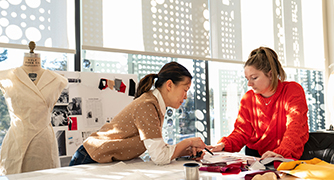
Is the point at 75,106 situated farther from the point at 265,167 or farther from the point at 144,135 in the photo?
the point at 265,167

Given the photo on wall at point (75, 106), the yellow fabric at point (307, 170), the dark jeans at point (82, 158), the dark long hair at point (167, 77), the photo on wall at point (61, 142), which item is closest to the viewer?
the yellow fabric at point (307, 170)

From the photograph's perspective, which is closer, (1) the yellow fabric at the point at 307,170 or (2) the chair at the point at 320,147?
(1) the yellow fabric at the point at 307,170

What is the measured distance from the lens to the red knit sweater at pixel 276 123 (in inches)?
62.6

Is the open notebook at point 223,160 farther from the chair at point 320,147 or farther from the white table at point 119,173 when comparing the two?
the chair at point 320,147

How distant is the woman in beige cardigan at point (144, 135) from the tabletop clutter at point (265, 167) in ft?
0.68

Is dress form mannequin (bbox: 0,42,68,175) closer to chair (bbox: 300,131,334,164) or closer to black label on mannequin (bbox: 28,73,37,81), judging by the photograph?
black label on mannequin (bbox: 28,73,37,81)

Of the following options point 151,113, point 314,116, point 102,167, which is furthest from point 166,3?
point 314,116

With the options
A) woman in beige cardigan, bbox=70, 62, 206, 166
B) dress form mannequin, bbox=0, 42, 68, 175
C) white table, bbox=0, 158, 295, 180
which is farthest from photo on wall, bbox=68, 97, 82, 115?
white table, bbox=0, 158, 295, 180

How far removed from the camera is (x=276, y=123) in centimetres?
179

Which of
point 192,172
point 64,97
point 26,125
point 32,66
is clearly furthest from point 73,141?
point 192,172

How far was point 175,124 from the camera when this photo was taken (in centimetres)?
333

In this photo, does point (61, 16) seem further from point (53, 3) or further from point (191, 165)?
point (191, 165)

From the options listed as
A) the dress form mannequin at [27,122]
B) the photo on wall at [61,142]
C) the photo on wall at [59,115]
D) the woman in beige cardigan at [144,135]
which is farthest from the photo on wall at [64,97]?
the woman in beige cardigan at [144,135]

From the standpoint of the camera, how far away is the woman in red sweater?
171 centimetres
